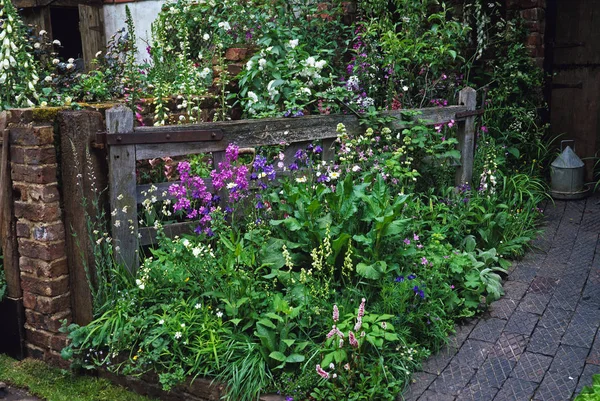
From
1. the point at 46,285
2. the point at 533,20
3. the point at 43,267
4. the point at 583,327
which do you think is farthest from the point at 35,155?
the point at 533,20

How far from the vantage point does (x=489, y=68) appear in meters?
7.42

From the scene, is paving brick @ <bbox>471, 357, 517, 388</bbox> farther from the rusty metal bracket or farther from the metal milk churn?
the metal milk churn

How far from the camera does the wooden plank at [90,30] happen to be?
9.40m

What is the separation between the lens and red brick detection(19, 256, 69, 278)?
370 cm

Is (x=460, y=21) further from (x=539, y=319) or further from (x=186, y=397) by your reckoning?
(x=186, y=397)

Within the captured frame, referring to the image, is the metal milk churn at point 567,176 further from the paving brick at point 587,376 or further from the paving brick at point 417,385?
the paving brick at point 417,385

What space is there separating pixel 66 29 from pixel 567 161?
8811 millimetres

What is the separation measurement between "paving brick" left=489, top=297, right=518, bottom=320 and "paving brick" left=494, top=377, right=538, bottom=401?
791mm

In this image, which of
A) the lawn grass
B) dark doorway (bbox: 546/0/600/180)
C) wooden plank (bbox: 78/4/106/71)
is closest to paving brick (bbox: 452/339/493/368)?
the lawn grass

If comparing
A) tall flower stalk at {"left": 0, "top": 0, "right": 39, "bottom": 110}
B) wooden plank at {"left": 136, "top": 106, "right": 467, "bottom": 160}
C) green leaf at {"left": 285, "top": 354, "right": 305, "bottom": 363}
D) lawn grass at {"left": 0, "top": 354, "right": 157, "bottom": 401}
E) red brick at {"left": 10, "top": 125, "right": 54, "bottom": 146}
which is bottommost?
lawn grass at {"left": 0, "top": 354, "right": 157, "bottom": 401}

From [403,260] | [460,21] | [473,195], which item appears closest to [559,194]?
[473,195]

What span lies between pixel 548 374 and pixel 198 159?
9.25 ft

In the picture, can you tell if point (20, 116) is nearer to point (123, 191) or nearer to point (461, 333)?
point (123, 191)

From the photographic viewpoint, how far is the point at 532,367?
357 cm
